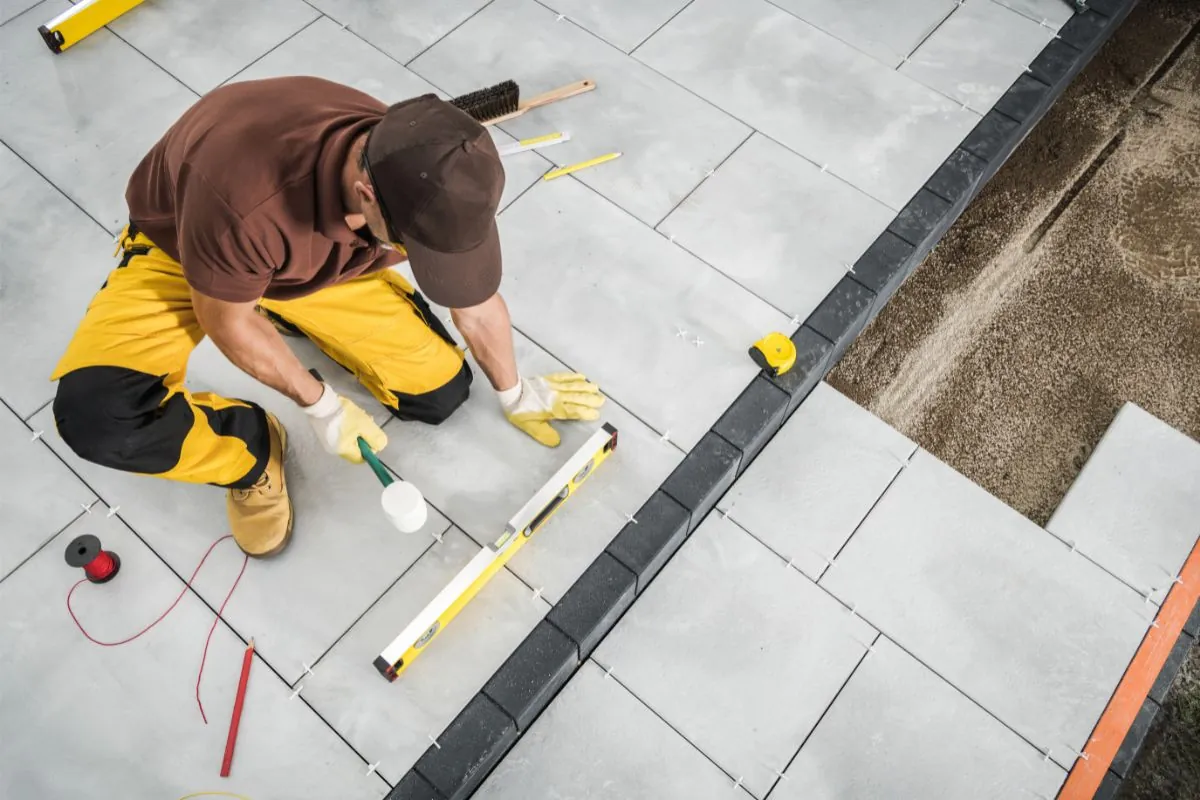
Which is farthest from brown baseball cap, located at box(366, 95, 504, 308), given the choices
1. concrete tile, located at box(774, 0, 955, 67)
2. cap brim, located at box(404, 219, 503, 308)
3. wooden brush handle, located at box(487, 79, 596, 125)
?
concrete tile, located at box(774, 0, 955, 67)

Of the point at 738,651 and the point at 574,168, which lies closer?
the point at 738,651

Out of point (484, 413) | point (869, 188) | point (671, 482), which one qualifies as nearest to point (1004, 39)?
point (869, 188)

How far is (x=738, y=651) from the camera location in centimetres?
206

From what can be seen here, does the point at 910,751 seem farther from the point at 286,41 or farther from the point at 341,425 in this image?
the point at 286,41

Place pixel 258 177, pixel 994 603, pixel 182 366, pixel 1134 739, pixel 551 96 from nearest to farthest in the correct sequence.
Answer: pixel 258 177, pixel 182 366, pixel 1134 739, pixel 994 603, pixel 551 96

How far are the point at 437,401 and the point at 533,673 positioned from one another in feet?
2.29

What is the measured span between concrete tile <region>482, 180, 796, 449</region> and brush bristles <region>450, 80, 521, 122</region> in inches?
11.0

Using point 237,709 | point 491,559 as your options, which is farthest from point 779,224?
point 237,709

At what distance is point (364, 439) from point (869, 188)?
168 cm

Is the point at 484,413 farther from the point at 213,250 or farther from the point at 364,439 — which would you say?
the point at 213,250

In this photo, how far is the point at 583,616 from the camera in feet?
6.59

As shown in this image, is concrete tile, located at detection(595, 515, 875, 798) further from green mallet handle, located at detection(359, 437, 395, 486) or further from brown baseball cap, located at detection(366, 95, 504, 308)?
brown baseball cap, located at detection(366, 95, 504, 308)

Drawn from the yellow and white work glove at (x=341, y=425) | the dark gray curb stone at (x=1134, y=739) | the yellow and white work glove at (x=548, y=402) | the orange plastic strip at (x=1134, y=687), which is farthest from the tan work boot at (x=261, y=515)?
the dark gray curb stone at (x=1134, y=739)

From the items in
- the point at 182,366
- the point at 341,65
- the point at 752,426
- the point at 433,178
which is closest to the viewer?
the point at 433,178
